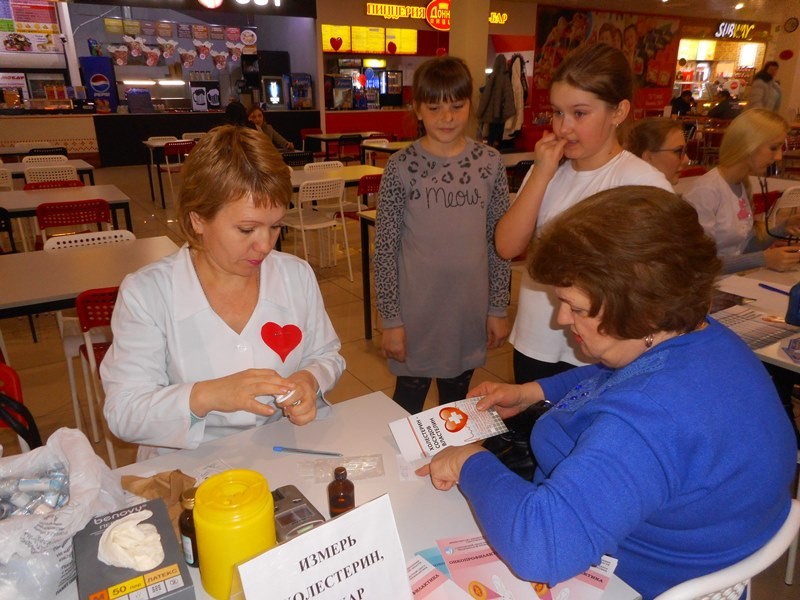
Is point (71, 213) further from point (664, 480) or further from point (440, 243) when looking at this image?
point (664, 480)

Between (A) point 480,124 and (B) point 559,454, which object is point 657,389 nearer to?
(B) point 559,454

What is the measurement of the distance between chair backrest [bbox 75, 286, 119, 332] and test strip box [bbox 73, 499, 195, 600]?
1577mm

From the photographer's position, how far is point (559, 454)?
1.10 m

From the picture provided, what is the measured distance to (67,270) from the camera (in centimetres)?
282

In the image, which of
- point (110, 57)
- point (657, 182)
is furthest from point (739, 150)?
point (110, 57)

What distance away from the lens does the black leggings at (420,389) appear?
2.26 m

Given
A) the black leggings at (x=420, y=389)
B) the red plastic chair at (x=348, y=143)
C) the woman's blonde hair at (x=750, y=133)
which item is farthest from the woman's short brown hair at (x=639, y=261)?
the red plastic chair at (x=348, y=143)

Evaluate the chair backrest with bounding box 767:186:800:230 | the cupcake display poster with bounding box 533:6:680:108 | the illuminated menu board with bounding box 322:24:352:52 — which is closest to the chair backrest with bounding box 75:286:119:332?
the chair backrest with bounding box 767:186:800:230

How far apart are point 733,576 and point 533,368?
1028 mm

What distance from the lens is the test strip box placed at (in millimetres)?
810

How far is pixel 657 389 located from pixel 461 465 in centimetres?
42

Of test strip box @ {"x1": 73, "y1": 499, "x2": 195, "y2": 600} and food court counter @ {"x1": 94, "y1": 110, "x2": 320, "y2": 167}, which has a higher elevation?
food court counter @ {"x1": 94, "y1": 110, "x2": 320, "y2": 167}

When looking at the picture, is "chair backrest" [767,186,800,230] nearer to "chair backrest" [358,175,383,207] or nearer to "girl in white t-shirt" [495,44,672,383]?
"girl in white t-shirt" [495,44,672,383]

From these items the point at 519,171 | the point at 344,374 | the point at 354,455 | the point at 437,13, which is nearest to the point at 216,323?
the point at 354,455
